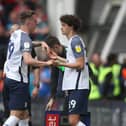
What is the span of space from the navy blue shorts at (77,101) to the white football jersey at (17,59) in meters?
0.78

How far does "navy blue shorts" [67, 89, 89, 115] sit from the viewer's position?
1176 centimetres

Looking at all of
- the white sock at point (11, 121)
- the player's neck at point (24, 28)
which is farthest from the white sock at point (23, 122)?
the player's neck at point (24, 28)

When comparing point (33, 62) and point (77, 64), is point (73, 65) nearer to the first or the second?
point (77, 64)

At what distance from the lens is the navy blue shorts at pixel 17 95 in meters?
12.0

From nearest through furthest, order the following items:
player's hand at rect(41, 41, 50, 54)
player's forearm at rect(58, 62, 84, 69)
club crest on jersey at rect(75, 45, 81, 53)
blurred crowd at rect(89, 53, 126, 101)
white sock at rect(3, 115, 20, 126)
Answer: player's forearm at rect(58, 62, 84, 69), club crest on jersey at rect(75, 45, 81, 53), white sock at rect(3, 115, 20, 126), player's hand at rect(41, 41, 50, 54), blurred crowd at rect(89, 53, 126, 101)

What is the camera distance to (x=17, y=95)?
1202cm

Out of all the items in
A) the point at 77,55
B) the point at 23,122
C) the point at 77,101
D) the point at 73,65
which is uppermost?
the point at 77,55

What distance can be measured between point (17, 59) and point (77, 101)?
1110 millimetres

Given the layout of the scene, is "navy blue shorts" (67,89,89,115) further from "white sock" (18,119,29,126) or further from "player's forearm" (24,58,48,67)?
"white sock" (18,119,29,126)

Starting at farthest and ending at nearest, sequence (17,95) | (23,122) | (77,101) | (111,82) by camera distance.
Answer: (111,82) < (23,122) < (17,95) < (77,101)

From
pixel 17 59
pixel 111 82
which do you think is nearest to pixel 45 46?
pixel 17 59

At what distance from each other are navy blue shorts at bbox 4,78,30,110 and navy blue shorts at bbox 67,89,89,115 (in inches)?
27.3

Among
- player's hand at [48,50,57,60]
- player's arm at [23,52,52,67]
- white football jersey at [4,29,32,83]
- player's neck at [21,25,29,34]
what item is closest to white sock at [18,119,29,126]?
white football jersey at [4,29,32,83]

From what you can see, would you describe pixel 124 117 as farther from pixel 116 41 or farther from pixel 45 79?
pixel 116 41
